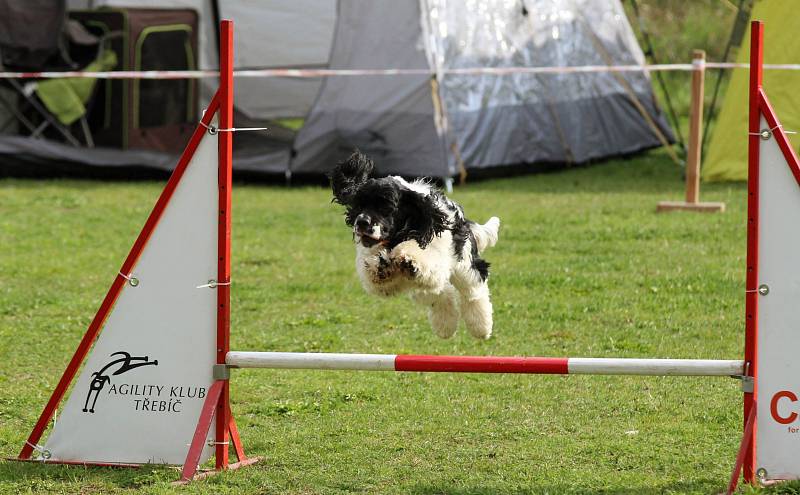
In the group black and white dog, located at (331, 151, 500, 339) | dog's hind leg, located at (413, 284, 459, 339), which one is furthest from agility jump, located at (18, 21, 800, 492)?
dog's hind leg, located at (413, 284, 459, 339)

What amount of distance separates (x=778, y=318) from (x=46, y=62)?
35.4 feet

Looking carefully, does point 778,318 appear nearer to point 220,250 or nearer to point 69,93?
point 220,250

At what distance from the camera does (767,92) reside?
1287 centimetres

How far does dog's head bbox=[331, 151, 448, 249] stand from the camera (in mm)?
4891

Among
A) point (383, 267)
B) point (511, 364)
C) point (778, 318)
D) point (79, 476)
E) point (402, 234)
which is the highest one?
point (402, 234)

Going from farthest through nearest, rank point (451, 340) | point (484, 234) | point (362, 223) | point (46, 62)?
1. point (46, 62)
2. point (451, 340)
3. point (484, 234)
4. point (362, 223)

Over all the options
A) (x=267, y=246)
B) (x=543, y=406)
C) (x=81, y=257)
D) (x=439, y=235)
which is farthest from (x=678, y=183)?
(x=439, y=235)

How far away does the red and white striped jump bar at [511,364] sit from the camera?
4828 mm

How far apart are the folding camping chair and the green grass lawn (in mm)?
1062

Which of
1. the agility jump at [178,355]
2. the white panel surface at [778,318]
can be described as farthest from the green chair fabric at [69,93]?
the white panel surface at [778,318]

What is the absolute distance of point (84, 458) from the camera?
5.33m

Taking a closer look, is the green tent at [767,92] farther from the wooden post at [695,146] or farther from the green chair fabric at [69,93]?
the green chair fabric at [69,93]

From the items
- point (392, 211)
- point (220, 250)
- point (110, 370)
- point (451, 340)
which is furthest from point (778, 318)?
point (451, 340)

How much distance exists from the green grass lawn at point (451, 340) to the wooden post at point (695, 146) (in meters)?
0.20
